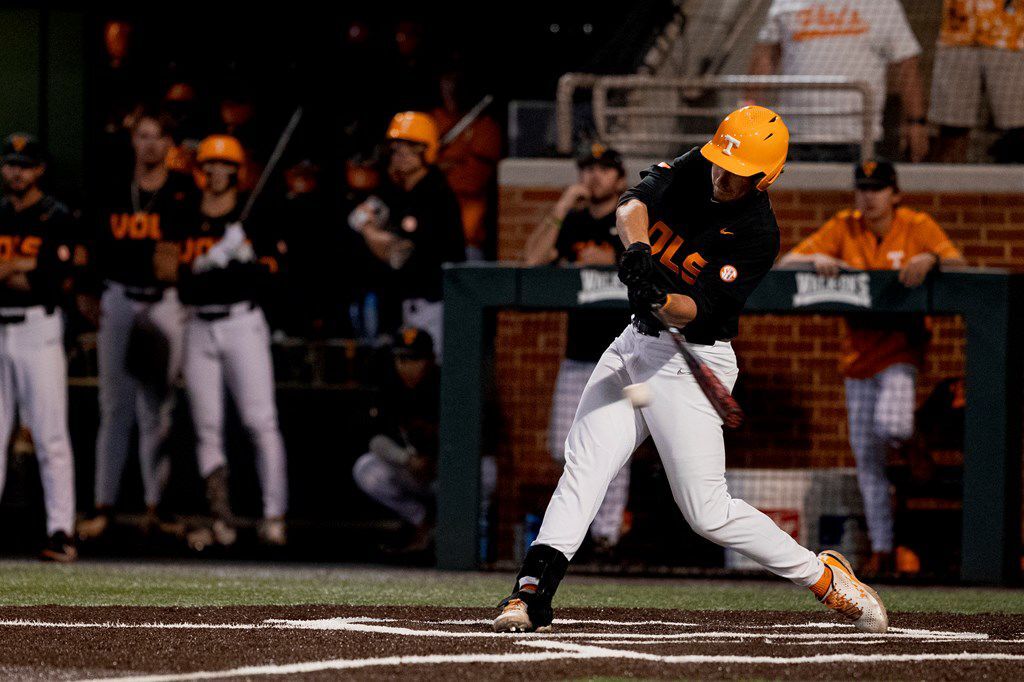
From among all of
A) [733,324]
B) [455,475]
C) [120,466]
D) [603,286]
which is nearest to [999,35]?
[603,286]

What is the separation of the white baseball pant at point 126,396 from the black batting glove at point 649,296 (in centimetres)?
458

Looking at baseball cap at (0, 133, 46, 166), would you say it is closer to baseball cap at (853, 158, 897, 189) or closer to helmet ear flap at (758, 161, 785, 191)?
baseball cap at (853, 158, 897, 189)

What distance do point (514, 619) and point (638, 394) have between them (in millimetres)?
834

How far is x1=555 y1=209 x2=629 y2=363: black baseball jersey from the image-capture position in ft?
27.5

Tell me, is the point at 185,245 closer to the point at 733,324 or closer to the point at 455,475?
the point at 455,475

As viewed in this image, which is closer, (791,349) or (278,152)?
(791,349)

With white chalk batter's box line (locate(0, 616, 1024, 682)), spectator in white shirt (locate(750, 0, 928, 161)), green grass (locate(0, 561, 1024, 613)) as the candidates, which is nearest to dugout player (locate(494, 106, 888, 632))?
white chalk batter's box line (locate(0, 616, 1024, 682))

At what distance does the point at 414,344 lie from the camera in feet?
28.5

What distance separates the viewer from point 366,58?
11.9 meters

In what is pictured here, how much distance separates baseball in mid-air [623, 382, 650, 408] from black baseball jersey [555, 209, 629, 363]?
2992 mm

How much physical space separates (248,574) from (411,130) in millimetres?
2789

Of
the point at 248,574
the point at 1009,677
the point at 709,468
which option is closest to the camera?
the point at 1009,677

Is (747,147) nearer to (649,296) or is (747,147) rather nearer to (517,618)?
(649,296)

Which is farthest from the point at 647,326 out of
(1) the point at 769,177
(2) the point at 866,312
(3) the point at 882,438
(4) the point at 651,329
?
(3) the point at 882,438
